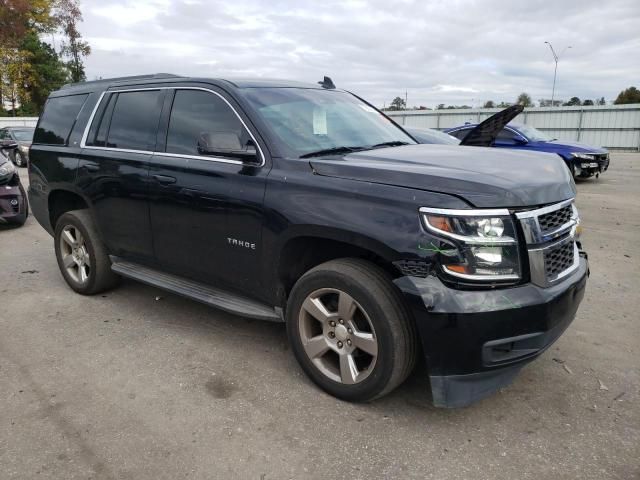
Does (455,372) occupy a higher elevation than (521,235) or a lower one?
lower

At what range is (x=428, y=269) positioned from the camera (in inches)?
99.6

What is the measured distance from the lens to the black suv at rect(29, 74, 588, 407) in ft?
8.25

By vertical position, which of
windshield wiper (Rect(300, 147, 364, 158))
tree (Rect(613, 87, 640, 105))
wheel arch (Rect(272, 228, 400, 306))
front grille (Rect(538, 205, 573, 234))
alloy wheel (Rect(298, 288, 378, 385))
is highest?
tree (Rect(613, 87, 640, 105))

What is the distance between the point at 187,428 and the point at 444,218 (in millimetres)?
1749

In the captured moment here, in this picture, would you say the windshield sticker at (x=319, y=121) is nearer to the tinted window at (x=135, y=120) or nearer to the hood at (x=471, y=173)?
the hood at (x=471, y=173)

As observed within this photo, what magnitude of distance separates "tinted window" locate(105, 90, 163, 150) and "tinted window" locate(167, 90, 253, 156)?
22 cm

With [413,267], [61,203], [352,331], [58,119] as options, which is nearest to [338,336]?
[352,331]

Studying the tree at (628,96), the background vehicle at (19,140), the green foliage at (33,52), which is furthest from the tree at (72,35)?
the tree at (628,96)

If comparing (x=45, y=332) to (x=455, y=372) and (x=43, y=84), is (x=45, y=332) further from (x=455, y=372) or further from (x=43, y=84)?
(x=43, y=84)

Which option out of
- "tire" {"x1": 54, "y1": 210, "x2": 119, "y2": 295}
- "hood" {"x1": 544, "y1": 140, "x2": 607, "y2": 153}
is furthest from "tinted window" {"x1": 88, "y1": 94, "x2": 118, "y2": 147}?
"hood" {"x1": 544, "y1": 140, "x2": 607, "y2": 153}

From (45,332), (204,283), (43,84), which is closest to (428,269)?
(204,283)

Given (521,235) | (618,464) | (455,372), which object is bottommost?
(618,464)

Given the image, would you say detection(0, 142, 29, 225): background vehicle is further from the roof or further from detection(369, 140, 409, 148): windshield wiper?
detection(369, 140, 409, 148): windshield wiper

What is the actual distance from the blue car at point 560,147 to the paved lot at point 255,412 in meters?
8.82
